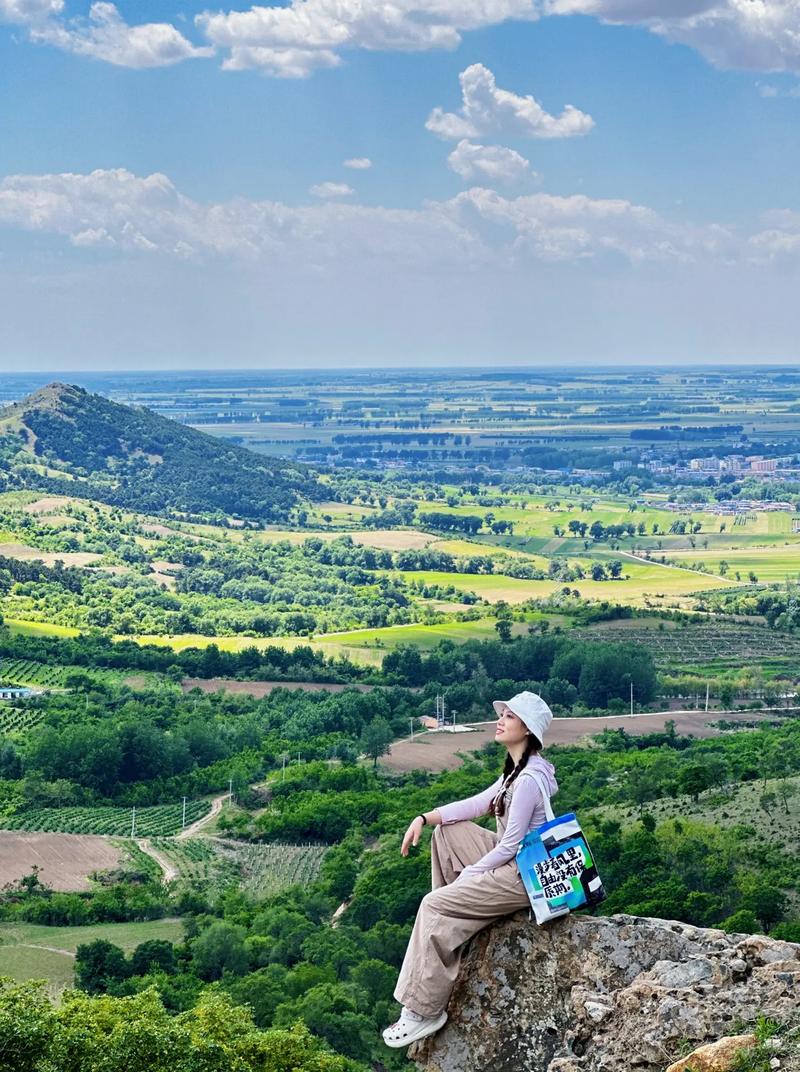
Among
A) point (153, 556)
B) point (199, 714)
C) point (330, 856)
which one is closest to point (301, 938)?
point (330, 856)

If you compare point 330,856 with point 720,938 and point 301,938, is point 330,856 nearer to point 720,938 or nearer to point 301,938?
A: point 301,938

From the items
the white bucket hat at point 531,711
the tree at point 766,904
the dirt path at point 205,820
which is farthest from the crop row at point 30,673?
the white bucket hat at point 531,711

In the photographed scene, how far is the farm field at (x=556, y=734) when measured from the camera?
7338 centimetres

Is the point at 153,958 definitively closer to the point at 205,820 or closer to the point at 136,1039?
the point at 205,820

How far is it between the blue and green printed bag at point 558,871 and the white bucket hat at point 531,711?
652 millimetres

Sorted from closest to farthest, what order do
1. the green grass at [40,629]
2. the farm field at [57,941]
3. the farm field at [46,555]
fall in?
1. the farm field at [57,941]
2. the green grass at [40,629]
3. the farm field at [46,555]

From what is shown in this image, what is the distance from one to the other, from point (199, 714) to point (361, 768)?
16.0 meters

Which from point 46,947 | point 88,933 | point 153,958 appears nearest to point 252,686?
point 88,933

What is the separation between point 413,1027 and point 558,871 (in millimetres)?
1311

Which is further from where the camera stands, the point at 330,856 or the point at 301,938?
the point at 330,856

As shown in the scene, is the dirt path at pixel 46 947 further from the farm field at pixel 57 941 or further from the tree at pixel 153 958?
the tree at pixel 153 958

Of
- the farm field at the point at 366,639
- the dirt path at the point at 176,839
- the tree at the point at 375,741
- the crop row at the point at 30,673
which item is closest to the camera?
the dirt path at the point at 176,839

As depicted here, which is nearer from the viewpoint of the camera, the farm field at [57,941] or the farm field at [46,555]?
the farm field at [57,941]

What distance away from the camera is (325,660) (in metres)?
101
